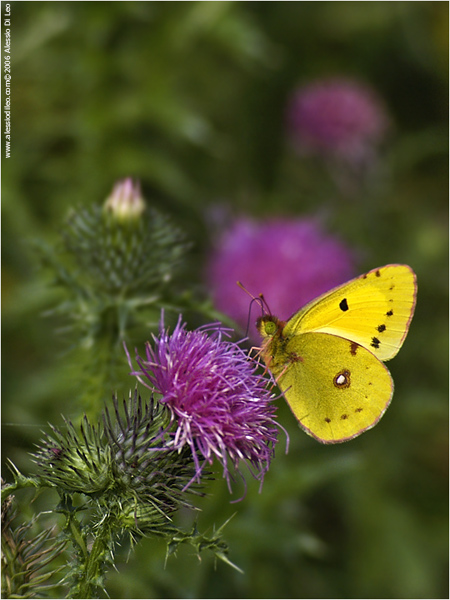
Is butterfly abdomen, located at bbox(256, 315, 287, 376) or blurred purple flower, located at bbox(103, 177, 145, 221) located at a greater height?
blurred purple flower, located at bbox(103, 177, 145, 221)

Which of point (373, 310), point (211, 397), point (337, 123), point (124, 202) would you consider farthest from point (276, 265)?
point (211, 397)

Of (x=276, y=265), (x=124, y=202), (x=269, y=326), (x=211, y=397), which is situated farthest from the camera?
(x=276, y=265)

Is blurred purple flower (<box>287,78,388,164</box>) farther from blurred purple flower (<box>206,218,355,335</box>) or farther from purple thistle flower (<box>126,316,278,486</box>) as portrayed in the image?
purple thistle flower (<box>126,316,278,486</box>)

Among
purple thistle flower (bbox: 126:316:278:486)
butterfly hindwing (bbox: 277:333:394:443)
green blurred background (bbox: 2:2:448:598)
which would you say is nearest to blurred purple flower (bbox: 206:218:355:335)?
green blurred background (bbox: 2:2:448:598)

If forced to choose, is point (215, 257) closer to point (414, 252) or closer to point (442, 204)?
point (414, 252)

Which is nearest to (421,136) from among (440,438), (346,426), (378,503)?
(440,438)

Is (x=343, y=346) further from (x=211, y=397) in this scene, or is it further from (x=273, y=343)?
(x=211, y=397)

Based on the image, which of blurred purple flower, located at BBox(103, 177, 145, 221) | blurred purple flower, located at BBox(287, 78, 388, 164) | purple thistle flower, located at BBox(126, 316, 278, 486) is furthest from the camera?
blurred purple flower, located at BBox(287, 78, 388, 164)
